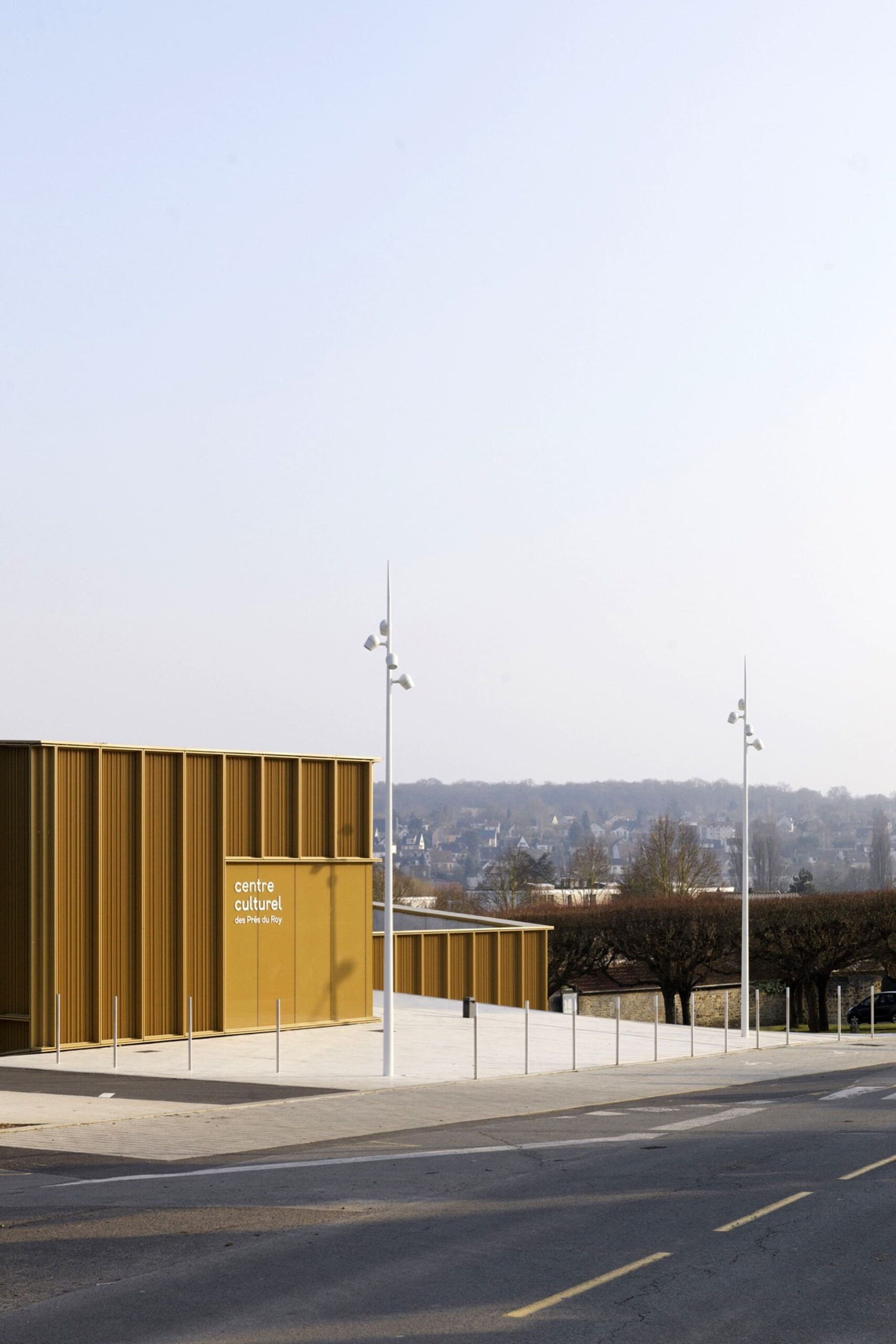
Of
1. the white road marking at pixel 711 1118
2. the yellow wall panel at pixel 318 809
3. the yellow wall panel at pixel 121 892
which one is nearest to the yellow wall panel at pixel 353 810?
the yellow wall panel at pixel 318 809

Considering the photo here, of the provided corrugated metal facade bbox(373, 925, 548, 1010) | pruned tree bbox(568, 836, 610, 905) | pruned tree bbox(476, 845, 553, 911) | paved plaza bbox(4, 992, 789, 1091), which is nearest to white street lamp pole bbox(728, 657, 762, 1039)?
paved plaza bbox(4, 992, 789, 1091)

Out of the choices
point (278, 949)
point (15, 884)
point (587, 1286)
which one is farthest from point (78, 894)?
point (587, 1286)

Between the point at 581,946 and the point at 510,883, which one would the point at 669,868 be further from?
the point at 581,946

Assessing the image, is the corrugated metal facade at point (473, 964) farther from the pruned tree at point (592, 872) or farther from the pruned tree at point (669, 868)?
the pruned tree at point (592, 872)

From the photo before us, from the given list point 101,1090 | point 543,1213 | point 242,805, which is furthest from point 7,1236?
point 242,805

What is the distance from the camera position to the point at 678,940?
57.6m

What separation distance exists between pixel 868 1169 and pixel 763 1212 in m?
2.85

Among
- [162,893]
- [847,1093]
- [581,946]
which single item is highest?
[162,893]

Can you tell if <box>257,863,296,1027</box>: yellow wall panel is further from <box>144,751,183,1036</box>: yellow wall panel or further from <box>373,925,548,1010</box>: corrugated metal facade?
<box>373,925,548,1010</box>: corrugated metal facade

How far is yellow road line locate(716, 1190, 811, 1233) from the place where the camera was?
10.9 m

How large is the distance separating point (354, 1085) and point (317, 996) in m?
8.47

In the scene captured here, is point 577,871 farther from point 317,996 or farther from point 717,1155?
point 717,1155

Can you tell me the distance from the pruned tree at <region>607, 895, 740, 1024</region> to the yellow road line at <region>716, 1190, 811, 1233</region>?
1782 inches

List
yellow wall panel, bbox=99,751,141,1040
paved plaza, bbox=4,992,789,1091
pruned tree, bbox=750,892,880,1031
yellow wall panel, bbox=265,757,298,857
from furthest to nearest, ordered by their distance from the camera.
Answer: pruned tree, bbox=750,892,880,1031 → yellow wall panel, bbox=265,757,298,857 → yellow wall panel, bbox=99,751,141,1040 → paved plaza, bbox=4,992,789,1091
